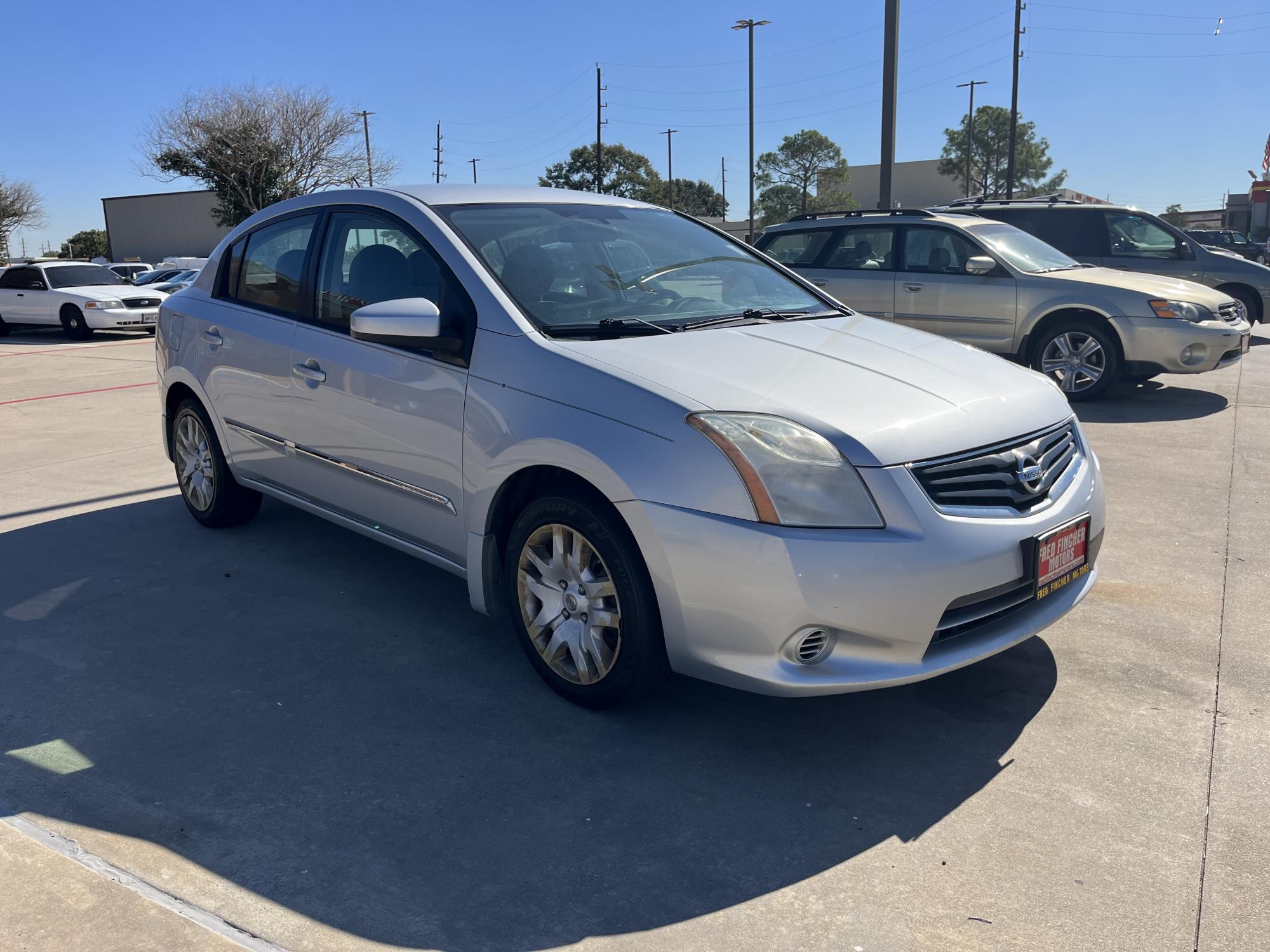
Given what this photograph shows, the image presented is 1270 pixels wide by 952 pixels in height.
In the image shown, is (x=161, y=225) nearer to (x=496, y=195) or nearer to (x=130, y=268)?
(x=130, y=268)

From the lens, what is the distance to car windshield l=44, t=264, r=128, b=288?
762 inches

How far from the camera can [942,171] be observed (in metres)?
79.6

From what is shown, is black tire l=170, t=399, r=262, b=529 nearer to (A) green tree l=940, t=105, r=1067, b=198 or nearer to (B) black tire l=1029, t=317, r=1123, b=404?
(B) black tire l=1029, t=317, r=1123, b=404

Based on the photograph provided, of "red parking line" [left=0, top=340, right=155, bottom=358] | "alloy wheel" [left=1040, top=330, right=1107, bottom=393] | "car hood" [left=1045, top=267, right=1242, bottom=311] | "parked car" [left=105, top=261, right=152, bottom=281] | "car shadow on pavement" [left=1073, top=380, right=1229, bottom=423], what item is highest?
"parked car" [left=105, top=261, right=152, bottom=281]

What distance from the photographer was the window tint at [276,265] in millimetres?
4645

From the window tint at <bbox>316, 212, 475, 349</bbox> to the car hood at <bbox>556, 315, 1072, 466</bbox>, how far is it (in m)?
0.60

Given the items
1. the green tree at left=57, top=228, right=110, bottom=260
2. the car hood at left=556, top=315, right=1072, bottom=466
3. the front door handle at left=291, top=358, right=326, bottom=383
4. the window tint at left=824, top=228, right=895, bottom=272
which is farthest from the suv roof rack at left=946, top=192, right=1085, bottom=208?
the green tree at left=57, top=228, right=110, bottom=260

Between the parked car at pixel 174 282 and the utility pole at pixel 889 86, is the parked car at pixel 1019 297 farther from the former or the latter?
the parked car at pixel 174 282

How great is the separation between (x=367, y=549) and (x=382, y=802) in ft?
8.03

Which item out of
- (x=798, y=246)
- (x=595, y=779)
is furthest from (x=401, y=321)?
(x=798, y=246)

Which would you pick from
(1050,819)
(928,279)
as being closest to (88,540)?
(1050,819)

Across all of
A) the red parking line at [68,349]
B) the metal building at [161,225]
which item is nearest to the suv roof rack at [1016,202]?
the red parking line at [68,349]

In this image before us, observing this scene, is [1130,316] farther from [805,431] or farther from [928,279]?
[805,431]

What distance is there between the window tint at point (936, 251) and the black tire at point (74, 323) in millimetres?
15183
